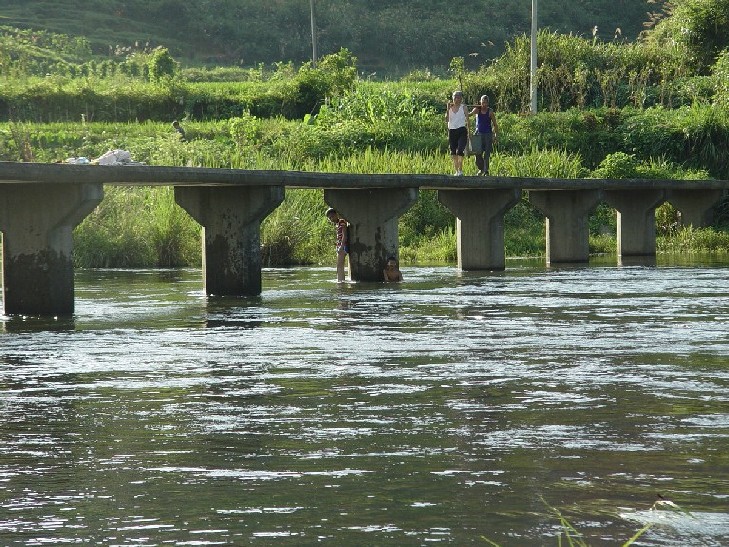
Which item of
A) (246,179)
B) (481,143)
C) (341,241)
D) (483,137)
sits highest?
(483,137)

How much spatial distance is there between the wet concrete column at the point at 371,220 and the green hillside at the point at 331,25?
6198 cm

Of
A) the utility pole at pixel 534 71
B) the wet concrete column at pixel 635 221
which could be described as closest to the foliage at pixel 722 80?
the utility pole at pixel 534 71

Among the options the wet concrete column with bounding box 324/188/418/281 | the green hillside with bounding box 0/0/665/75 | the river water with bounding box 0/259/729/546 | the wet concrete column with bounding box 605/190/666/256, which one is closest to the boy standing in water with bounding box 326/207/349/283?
the wet concrete column with bounding box 324/188/418/281

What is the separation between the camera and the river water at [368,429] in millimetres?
6074

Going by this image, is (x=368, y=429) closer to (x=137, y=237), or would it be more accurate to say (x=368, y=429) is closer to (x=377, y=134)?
(x=137, y=237)

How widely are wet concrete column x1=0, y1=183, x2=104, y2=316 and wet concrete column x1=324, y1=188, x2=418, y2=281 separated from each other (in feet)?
22.1

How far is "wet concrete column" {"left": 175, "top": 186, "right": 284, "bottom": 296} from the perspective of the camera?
1953 cm

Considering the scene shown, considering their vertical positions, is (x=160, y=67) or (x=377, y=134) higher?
(x=160, y=67)

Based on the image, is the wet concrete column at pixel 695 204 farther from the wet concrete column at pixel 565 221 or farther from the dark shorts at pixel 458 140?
the dark shorts at pixel 458 140

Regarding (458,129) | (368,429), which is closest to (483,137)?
(458,129)

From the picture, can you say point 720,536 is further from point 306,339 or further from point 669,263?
point 669,263

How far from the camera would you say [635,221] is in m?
30.9

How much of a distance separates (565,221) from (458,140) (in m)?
3.68

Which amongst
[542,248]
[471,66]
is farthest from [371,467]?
[471,66]
